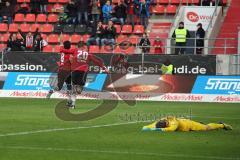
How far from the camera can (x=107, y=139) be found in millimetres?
17016

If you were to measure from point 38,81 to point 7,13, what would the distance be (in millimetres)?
12266

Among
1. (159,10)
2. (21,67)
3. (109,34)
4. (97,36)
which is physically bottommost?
(21,67)

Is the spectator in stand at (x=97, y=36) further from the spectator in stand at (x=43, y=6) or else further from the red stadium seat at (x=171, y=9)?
the spectator in stand at (x=43, y=6)

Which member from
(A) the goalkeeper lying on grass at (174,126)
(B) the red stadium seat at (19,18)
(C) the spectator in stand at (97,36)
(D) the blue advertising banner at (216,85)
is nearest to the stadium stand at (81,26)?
(B) the red stadium seat at (19,18)

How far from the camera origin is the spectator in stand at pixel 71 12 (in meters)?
42.4

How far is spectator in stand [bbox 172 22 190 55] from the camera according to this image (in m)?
37.6

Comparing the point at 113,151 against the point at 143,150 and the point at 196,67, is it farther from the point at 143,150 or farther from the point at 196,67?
the point at 196,67

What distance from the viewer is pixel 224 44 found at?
39781 mm

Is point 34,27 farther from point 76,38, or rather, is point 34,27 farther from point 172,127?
point 172,127

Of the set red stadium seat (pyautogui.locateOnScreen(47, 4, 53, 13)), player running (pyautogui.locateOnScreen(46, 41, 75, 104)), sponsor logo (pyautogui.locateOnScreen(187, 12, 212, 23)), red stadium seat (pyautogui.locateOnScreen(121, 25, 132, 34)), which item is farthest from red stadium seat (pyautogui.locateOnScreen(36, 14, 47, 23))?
player running (pyautogui.locateOnScreen(46, 41, 75, 104))

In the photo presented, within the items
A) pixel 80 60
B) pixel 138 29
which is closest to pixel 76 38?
pixel 138 29

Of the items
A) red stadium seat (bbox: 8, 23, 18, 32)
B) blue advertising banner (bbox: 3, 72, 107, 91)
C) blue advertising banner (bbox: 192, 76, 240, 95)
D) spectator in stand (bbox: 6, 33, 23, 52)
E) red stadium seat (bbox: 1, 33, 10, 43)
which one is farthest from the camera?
red stadium seat (bbox: 8, 23, 18, 32)

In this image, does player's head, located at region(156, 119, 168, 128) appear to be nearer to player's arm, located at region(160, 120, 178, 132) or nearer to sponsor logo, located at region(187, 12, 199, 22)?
player's arm, located at region(160, 120, 178, 132)

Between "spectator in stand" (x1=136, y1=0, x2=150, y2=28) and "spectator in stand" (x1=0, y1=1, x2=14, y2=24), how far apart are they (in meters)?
7.66
